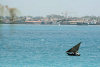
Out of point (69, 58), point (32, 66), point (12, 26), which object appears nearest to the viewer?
point (12, 26)

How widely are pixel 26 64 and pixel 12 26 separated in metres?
12.8

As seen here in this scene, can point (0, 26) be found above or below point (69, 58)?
above

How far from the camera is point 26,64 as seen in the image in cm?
2909

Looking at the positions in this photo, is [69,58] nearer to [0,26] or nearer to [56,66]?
[56,66]

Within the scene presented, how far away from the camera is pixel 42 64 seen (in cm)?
2900

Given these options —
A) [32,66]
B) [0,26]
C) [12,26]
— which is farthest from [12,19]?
[32,66]

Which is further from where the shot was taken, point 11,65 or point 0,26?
point 11,65

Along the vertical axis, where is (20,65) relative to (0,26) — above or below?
below

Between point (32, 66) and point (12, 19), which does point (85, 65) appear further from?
point (12, 19)

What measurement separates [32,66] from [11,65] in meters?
1.84

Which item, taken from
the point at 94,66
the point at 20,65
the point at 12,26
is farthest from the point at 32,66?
the point at 12,26

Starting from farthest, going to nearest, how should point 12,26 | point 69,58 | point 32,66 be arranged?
point 69,58 < point 32,66 < point 12,26

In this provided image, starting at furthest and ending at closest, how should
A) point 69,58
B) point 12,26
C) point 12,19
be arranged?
point 69,58
point 12,26
point 12,19

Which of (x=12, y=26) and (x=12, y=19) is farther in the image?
(x=12, y=26)
